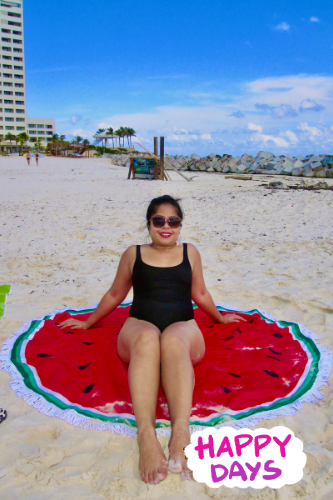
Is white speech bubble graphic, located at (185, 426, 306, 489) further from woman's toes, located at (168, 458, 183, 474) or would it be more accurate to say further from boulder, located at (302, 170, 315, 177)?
boulder, located at (302, 170, 315, 177)

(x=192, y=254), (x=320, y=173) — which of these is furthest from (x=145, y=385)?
(x=320, y=173)

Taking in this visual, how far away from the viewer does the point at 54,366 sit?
254 centimetres

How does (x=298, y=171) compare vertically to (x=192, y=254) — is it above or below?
above

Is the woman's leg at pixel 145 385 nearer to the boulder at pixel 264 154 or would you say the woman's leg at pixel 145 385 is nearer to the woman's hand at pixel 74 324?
the woman's hand at pixel 74 324

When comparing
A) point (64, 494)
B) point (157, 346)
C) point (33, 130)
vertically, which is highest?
point (33, 130)

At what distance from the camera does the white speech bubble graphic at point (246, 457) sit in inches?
66.4

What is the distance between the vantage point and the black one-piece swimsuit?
2.43m

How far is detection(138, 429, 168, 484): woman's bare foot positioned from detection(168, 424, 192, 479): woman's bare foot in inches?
1.5

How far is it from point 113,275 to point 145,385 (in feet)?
9.04

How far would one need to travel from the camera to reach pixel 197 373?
7.94ft

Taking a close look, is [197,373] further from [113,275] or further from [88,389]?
[113,275]

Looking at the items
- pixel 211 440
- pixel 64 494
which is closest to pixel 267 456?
pixel 211 440

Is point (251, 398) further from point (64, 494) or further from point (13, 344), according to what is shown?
point (13, 344)

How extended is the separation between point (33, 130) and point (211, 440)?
90.5 m
